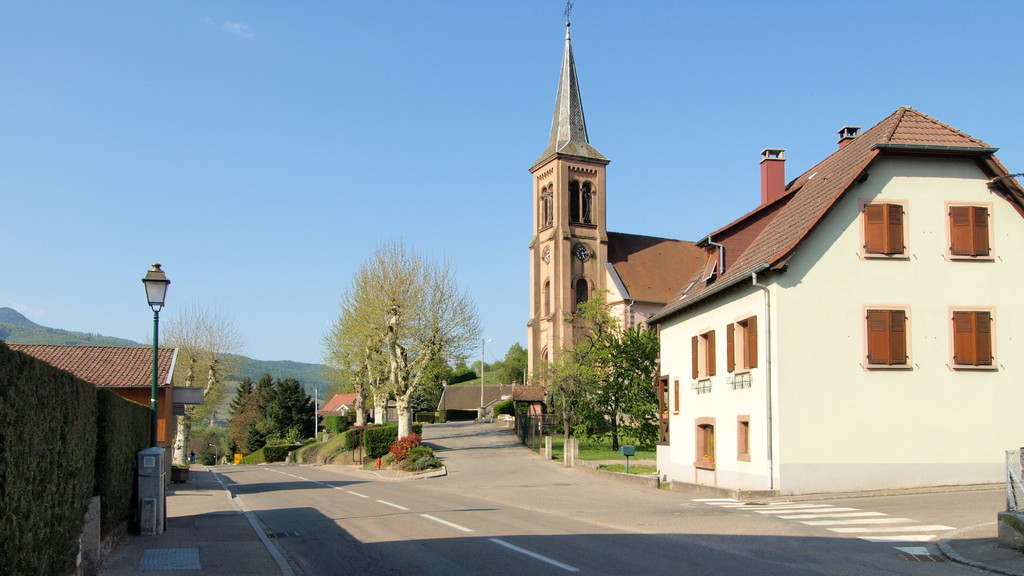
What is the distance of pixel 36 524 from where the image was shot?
7305 mm

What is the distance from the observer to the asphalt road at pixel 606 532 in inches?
442

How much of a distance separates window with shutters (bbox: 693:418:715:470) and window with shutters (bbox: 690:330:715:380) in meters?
1.45

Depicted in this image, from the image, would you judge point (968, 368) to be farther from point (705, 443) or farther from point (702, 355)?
point (705, 443)

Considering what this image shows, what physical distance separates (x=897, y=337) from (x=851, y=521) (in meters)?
8.08

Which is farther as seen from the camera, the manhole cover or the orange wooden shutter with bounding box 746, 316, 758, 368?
the orange wooden shutter with bounding box 746, 316, 758, 368

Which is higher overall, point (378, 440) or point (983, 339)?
point (983, 339)

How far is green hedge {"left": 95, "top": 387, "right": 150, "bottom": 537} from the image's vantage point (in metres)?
12.3

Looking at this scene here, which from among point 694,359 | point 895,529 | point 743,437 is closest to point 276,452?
point 694,359

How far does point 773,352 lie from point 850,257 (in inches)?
132

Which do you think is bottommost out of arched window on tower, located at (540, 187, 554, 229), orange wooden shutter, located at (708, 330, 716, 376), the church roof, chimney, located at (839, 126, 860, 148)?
orange wooden shutter, located at (708, 330, 716, 376)

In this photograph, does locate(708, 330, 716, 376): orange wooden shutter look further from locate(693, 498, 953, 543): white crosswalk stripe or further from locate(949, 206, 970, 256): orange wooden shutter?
locate(949, 206, 970, 256): orange wooden shutter

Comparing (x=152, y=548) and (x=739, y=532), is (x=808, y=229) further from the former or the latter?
(x=152, y=548)

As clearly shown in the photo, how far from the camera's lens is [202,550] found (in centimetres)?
1347

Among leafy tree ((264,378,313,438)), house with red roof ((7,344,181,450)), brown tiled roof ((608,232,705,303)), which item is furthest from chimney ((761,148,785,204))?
leafy tree ((264,378,313,438))
